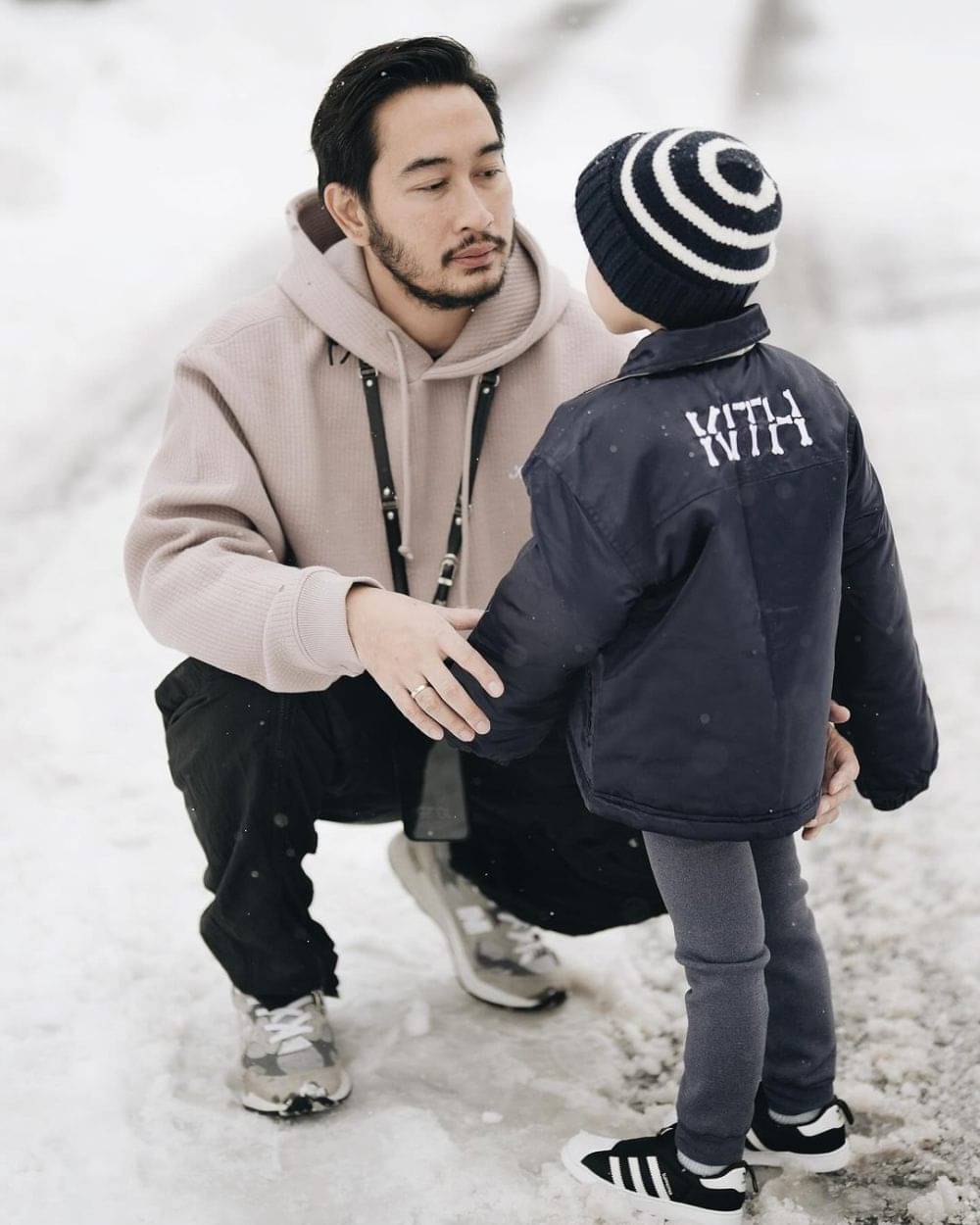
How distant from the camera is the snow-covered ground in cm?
210

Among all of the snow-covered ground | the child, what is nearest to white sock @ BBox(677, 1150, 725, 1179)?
the child

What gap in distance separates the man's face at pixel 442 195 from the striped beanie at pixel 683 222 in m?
0.60

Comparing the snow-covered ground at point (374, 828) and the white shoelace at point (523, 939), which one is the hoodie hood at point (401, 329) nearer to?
the white shoelace at point (523, 939)

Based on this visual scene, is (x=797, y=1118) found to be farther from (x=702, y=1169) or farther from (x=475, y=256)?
(x=475, y=256)

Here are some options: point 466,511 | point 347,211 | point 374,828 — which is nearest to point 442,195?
point 347,211

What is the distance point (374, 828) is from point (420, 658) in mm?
1364

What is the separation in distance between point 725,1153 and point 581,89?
6.58 m

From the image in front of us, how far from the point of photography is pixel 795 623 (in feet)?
5.83

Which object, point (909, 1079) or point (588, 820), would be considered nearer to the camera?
point (909, 1079)

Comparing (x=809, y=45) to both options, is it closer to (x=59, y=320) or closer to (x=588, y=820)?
(x=59, y=320)

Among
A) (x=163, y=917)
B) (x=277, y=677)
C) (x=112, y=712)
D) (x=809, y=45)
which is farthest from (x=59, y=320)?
(x=809, y=45)

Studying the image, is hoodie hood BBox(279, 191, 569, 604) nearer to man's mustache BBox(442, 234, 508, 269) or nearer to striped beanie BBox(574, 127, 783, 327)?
man's mustache BBox(442, 234, 508, 269)

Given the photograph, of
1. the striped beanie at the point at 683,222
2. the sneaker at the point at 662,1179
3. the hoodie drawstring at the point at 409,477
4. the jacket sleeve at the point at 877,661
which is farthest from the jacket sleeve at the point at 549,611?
the sneaker at the point at 662,1179

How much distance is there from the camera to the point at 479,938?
2592 millimetres
